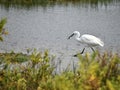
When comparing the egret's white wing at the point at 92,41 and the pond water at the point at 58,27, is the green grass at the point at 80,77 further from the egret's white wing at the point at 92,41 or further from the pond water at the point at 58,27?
the egret's white wing at the point at 92,41

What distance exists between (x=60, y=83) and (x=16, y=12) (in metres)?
33.8

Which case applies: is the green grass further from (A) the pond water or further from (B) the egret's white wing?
(B) the egret's white wing

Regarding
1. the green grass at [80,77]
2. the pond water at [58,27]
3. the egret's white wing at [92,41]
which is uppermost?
the green grass at [80,77]

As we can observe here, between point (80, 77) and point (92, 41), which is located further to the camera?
point (92, 41)

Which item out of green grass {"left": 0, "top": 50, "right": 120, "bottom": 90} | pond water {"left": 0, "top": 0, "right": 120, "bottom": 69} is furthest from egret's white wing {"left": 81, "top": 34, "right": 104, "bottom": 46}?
green grass {"left": 0, "top": 50, "right": 120, "bottom": 90}

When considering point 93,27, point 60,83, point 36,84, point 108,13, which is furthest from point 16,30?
point 60,83

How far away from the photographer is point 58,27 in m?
29.2

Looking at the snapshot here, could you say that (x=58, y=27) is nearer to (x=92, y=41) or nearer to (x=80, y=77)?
(x=92, y=41)

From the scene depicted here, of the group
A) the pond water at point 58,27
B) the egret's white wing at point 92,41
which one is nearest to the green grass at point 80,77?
the pond water at point 58,27

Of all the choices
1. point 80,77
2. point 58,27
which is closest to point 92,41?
point 58,27

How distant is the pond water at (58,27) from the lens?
62.5ft

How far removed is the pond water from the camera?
62.5 feet

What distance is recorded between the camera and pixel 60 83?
242 centimetres

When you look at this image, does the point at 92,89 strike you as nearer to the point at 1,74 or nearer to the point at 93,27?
the point at 1,74
